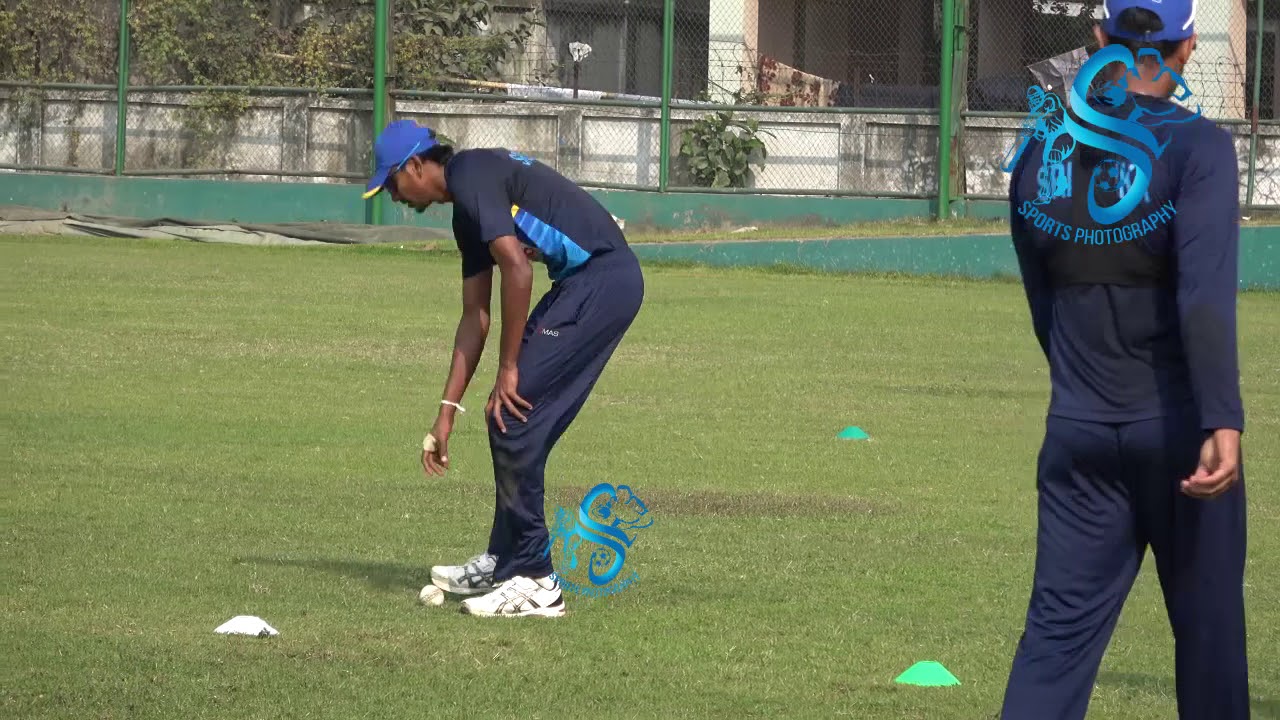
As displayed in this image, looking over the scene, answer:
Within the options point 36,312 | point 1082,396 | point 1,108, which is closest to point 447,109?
point 1,108

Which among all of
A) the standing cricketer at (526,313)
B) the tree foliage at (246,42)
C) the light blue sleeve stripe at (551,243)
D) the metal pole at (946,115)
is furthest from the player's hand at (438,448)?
the tree foliage at (246,42)

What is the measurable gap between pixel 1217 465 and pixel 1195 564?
281mm

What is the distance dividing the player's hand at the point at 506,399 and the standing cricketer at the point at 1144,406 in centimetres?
267

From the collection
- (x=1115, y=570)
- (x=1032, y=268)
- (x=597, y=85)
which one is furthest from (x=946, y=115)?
(x=1115, y=570)

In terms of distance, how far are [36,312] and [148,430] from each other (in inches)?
216

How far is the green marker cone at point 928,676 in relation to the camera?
19.0 feet

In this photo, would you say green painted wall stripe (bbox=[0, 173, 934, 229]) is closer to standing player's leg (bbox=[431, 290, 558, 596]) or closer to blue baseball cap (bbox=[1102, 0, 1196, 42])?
standing player's leg (bbox=[431, 290, 558, 596])

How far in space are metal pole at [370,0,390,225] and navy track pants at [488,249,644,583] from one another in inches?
713

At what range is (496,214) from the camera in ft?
21.4

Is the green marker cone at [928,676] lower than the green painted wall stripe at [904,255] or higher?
lower

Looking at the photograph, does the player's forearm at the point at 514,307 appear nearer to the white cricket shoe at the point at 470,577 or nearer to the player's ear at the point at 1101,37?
the white cricket shoe at the point at 470,577

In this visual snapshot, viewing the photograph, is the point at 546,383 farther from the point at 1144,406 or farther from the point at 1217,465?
the point at 1217,465

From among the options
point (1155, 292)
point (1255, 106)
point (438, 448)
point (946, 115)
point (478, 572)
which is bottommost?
point (478, 572)

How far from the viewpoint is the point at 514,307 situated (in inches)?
255
